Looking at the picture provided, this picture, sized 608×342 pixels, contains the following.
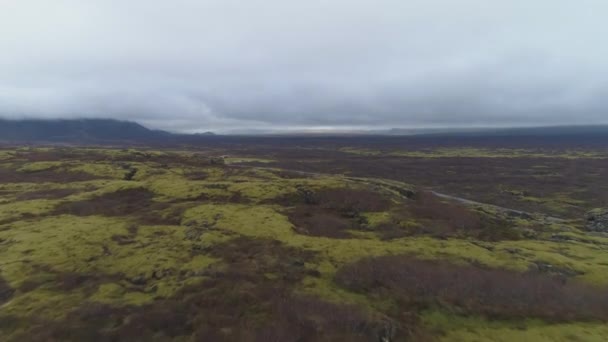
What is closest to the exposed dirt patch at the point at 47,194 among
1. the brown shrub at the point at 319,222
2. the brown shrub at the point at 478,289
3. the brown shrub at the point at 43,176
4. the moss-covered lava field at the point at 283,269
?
the moss-covered lava field at the point at 283,269

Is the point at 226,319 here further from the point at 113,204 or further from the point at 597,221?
the point at 597,221

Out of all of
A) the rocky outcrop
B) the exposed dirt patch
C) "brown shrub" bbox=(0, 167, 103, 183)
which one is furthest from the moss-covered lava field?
"brown shrub" bbox=(0, 167, 103, 183)

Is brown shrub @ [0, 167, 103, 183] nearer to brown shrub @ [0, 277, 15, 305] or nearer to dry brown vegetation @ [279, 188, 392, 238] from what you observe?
dry brown vegetation @ [279, 188, 392, 238]

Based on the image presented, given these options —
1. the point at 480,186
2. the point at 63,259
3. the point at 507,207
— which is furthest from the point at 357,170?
the point at 63,259

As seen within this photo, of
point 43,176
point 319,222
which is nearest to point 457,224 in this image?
point 319,222

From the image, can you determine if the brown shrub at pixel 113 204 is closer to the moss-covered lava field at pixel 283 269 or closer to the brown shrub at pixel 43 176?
the moss-covered lava field at pixel 283 269

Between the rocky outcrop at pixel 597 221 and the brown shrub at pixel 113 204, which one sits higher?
the brown shrub at pixel 113 204

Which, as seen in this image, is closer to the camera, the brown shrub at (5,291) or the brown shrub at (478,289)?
the brown shrub at (478,289)
